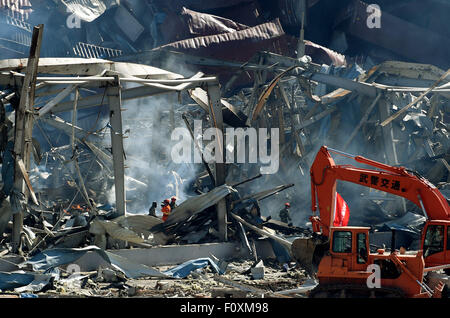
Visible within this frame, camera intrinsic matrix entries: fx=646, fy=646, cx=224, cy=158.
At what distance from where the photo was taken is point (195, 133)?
2294 cm

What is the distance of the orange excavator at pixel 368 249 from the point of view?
9.48 metres

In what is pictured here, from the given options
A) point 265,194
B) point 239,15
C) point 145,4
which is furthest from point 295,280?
point 145,4

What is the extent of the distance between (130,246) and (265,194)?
12.0ft

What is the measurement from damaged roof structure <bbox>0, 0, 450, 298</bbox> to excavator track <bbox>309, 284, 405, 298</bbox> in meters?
1.07

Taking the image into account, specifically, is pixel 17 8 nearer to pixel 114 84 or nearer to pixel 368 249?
pixel 114 84

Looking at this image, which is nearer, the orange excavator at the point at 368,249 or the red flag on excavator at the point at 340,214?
the orange excavator at the point at 368,249

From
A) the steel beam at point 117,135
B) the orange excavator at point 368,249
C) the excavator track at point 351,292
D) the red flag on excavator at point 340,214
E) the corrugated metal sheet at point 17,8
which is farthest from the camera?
the corrugated metal sheet at point 17,8

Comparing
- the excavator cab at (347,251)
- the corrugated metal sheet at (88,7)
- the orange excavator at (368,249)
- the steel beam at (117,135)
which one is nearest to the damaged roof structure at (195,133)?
the steel beam at (117,135)

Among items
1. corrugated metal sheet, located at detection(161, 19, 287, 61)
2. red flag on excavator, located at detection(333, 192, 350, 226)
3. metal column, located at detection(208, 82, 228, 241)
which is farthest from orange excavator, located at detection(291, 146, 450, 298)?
corrugated metal sheet, located at detection(161, 19, 287, 61)

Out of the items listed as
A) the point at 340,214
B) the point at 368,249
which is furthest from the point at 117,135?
the point at 368,249

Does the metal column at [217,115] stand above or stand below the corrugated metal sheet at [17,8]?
below

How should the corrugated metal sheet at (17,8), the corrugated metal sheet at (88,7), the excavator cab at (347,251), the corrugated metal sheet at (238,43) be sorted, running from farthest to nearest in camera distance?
the corrugated metal sheet at (88,7) → the corrugated metal sheet at (17,8) → the corrugated metal sheet at (238,43) → the excavator cab at (347,251)

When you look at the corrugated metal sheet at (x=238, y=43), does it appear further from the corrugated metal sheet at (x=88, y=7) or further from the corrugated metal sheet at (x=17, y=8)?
the corrugated metal sheet at (x=17, y=8)

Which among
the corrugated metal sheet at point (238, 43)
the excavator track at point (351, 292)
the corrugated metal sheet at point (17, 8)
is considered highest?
the corrugated metal sheet at point (17, 8)
